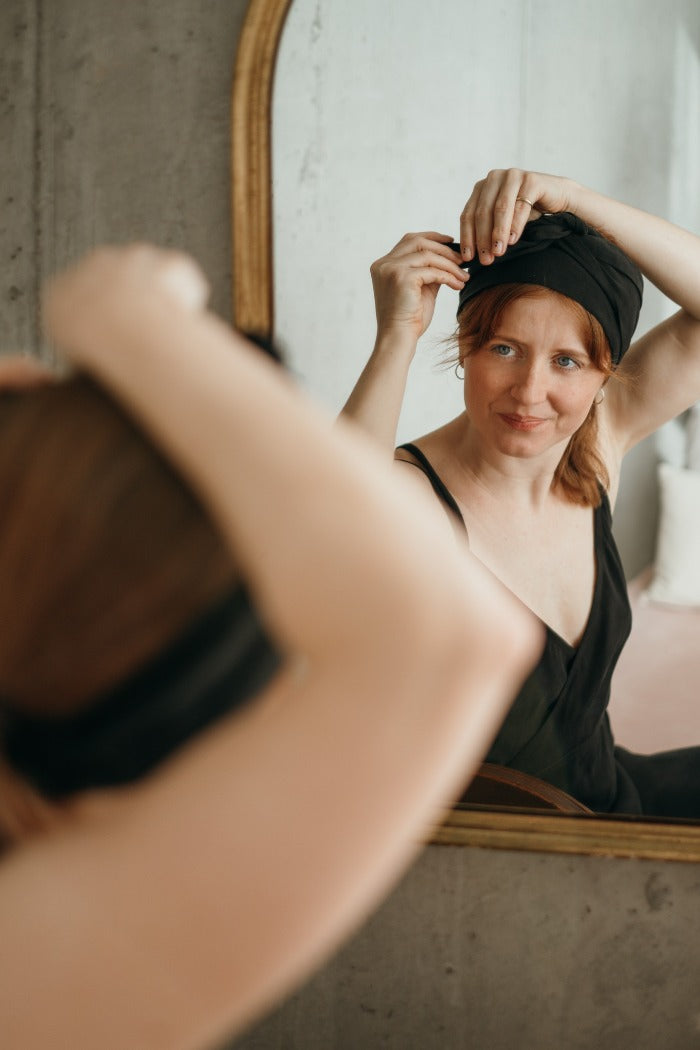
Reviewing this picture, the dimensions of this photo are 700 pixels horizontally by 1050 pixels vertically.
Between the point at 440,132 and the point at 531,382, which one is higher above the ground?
the point at 440,132

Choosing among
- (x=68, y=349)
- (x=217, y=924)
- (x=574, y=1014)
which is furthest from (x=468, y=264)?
(x=574, y=1014)

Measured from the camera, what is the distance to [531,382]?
1155 millimetres

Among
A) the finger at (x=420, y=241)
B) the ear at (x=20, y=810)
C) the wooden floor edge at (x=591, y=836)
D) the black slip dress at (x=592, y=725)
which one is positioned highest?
the finger at (x=420, y=241)

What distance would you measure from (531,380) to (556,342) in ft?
0.19

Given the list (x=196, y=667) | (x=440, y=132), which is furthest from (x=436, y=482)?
(x=196, y=667)

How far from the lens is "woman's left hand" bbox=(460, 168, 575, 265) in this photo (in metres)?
1.14

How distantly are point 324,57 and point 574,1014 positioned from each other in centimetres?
150

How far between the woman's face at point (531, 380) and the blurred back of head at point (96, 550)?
76cm

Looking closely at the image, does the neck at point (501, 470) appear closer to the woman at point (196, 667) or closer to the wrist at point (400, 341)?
the wrist at point (400, 341)

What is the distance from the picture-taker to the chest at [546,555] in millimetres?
1212

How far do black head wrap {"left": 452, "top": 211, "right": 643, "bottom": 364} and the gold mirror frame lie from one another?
38cm

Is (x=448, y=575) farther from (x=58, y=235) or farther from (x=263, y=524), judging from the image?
(x=58, y=235)

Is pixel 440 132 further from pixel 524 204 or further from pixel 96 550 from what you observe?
pixel 96 550

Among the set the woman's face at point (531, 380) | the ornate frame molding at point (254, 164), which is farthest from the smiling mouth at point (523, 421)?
the ornate frame molding at point (254, 164)
